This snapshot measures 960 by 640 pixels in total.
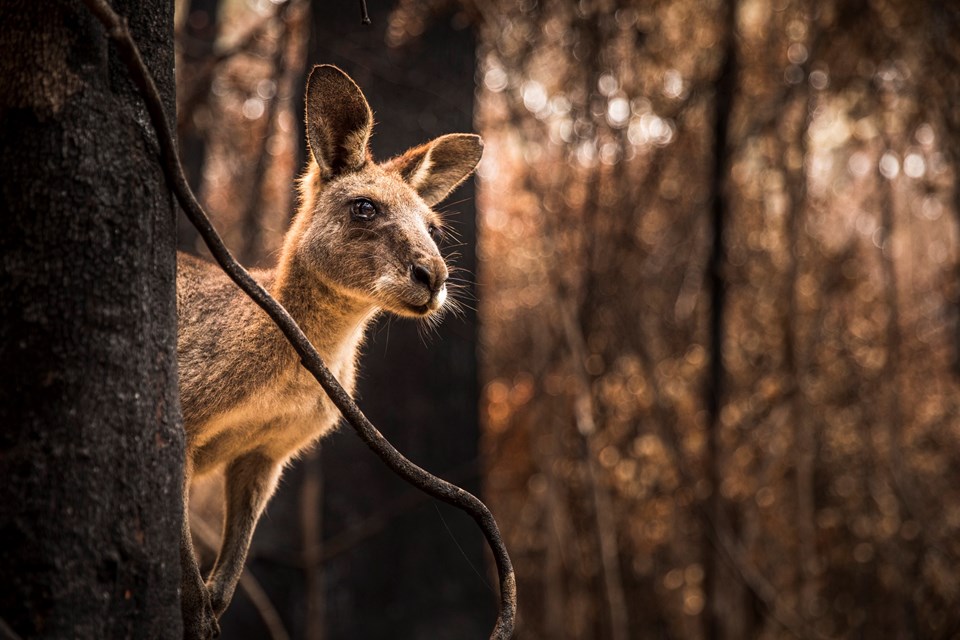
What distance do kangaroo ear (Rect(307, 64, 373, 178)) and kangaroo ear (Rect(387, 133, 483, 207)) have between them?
0.16 meters

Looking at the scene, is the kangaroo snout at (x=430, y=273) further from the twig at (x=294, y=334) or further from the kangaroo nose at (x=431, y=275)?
the twig at (x=294, y=334)

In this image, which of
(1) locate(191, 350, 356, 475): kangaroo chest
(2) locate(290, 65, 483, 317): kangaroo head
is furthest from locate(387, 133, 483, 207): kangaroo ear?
(1) locate(191, 350, 356, 475): kangaroo chest

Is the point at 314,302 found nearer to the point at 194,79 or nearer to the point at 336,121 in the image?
the point at 336,121

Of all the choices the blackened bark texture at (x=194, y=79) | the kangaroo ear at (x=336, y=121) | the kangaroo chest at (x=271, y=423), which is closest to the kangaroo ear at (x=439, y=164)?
the kangaroo ear at (x=336, y=121)

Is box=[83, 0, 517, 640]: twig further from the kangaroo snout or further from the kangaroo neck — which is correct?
the kangaroo neck

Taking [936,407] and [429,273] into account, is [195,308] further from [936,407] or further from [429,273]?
[936,407]

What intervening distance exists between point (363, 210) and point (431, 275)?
392mm

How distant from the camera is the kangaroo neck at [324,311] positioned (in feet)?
9.23

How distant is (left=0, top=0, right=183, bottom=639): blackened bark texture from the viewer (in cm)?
149

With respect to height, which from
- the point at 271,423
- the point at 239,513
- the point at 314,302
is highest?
the point at 314,302

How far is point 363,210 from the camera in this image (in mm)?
2818

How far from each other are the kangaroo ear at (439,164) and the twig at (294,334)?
3.79ft

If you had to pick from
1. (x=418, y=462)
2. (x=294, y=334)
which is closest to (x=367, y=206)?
(x=294, y=334)

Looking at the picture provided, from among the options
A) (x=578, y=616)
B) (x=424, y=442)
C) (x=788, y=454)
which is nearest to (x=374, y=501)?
(x=424, y=442)
